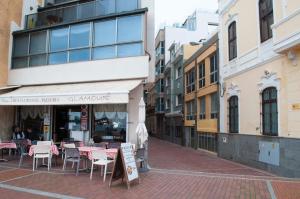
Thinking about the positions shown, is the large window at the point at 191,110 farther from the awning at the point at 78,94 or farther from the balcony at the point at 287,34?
the balcony at the point at 287,34

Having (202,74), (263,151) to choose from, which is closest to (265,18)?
(263,151)

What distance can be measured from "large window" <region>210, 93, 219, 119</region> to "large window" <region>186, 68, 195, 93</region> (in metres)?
5.34

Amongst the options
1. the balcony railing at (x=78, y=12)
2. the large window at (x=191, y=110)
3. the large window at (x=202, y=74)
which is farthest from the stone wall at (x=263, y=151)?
the balcony railing at (x=78, y=12)

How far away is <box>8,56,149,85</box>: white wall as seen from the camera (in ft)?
48.5

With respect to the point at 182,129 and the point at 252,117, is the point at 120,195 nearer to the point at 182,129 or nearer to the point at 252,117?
the point at 252,117

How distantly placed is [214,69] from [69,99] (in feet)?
36.8

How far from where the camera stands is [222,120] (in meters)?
18.5

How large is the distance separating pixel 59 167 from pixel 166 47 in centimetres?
3268

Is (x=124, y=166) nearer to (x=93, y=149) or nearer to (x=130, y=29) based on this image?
(x=93, y=149)

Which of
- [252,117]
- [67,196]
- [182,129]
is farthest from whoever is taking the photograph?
[182,129]

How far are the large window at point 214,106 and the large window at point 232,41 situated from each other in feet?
11.8

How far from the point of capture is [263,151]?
13.0 m

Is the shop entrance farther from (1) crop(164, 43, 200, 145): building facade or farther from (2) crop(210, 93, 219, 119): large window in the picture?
(1) crop(164, 43, 200, 145): building facade

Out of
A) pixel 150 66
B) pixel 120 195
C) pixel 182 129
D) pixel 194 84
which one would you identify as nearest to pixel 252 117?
pixel 150 66
